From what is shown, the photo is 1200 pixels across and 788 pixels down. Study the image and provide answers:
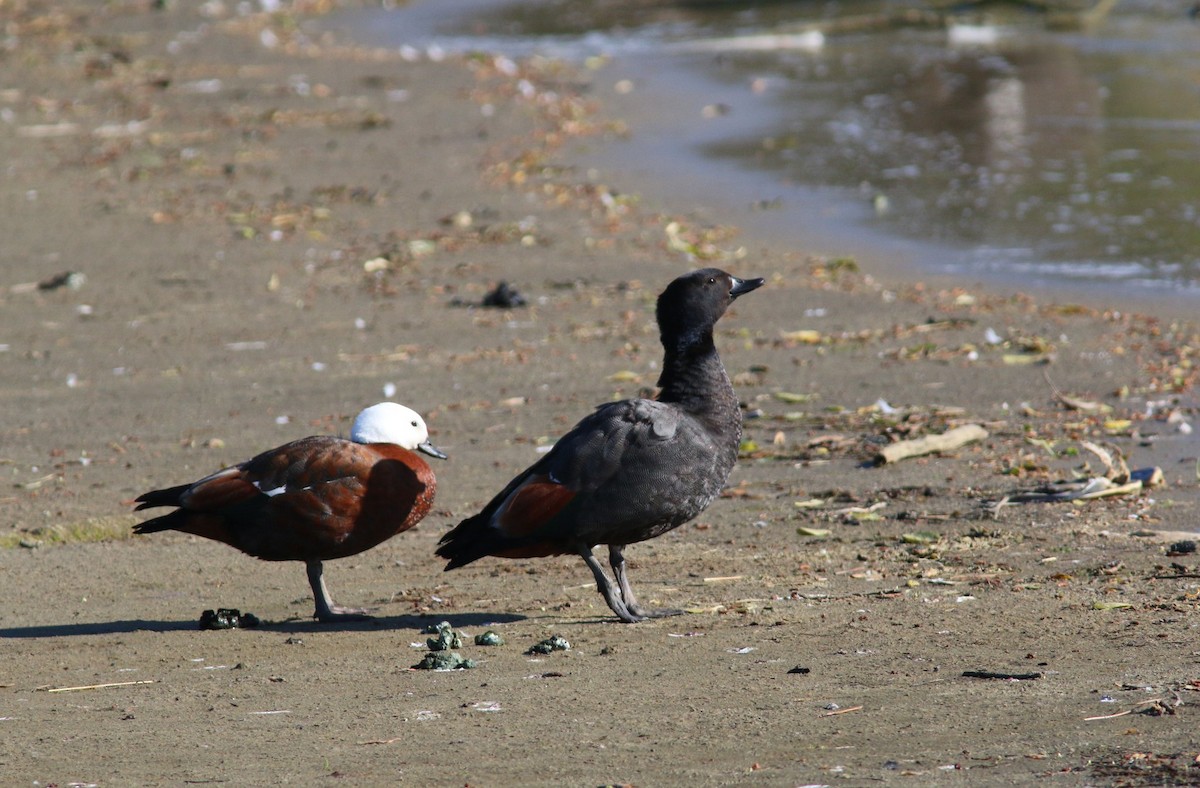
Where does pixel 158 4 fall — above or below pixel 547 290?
above

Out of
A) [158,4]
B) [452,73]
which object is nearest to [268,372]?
[452,73]

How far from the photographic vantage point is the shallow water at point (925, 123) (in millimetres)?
13344

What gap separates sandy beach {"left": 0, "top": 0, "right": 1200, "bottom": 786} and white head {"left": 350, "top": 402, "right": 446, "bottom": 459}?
65 centimetres

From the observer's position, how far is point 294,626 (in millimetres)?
6164

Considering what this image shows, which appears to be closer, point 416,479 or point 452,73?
point 416,479

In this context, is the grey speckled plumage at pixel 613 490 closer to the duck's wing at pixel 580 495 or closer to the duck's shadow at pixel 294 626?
the duck's wing at pixel 580 495

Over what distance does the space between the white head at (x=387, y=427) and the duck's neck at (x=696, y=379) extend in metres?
1.04

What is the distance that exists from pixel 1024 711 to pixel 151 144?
13.1 metres

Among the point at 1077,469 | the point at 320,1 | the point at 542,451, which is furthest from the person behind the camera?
the point at 320,1

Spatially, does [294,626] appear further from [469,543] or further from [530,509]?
[530,509]

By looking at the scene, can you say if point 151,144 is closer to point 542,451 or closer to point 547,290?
point 547,290

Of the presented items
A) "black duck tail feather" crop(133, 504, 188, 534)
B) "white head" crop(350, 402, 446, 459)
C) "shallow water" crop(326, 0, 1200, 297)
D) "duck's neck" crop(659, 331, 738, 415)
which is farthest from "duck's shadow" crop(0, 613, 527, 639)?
"shallow water" crop(326, 0, 1200, 297)

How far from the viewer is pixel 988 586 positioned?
5.93 meters

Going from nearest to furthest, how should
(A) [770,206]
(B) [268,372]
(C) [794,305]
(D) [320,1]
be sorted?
1. (B) [268,372]
2. (C) [794,305]
3. (A) [770,206]
4. (D) [320,1]
